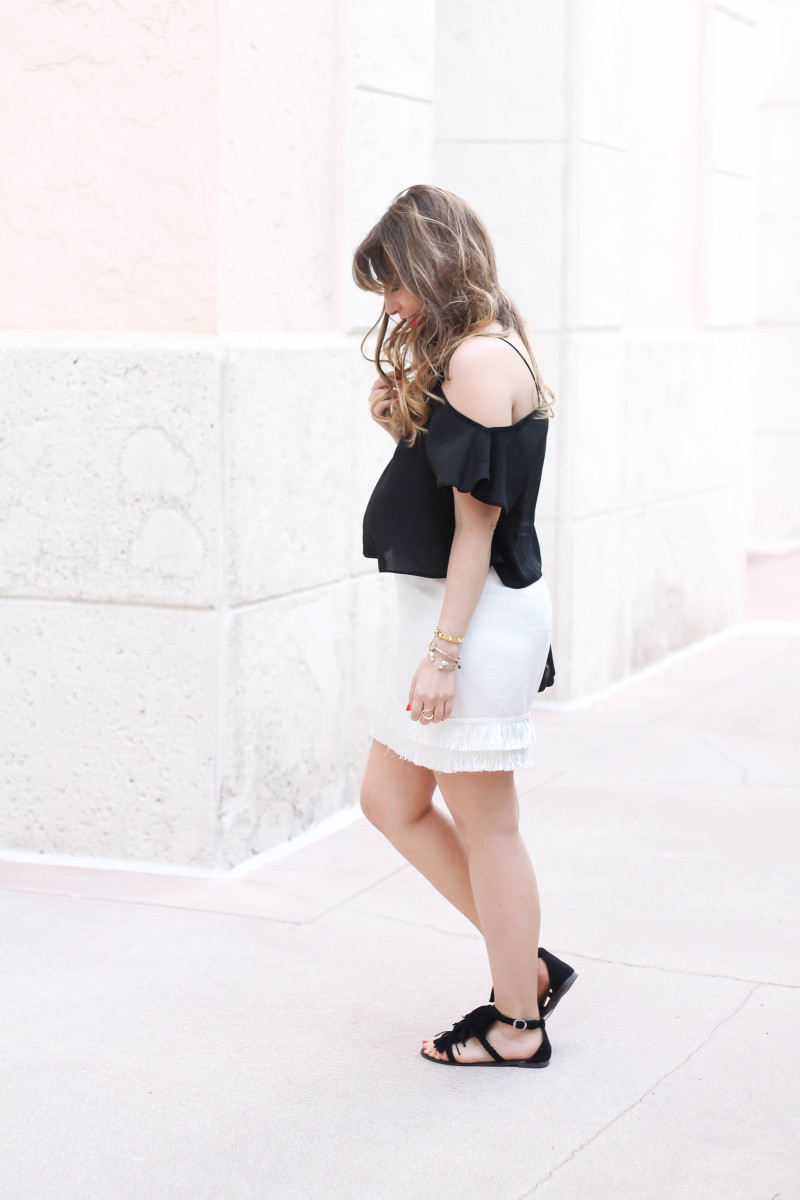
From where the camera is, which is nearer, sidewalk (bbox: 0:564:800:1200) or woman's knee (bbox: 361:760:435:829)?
sidewalk (bbox: 0:564:800:1200)

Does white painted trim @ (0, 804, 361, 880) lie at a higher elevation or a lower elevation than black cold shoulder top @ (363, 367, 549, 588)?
lower

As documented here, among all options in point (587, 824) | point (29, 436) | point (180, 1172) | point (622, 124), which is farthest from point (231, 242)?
point (622, 124)

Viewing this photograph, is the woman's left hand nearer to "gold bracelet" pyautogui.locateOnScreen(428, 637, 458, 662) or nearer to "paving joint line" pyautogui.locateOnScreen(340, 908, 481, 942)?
"gold bracelet" pyautogui.locateOnScreen(428, 637, 458, 662)

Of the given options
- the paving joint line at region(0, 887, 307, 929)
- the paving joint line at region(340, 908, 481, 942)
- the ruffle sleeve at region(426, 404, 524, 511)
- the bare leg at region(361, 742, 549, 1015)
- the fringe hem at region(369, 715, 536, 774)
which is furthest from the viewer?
the paving joint line at region(0, 887, 307, 929)

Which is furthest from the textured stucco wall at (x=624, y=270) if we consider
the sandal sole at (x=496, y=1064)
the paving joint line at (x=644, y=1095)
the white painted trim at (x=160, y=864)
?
the sandal sole at (x=496, y=1064)

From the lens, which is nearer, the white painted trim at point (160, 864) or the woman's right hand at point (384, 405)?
the woman's right hand at point (384, 405)

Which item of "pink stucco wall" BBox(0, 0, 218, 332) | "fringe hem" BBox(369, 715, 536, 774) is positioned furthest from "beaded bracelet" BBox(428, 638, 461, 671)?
"pink stucco wall" BBox(0, 0, 218, 332)

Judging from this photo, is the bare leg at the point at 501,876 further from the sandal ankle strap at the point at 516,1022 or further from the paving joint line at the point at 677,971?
the paving joint line at the point at 677,971

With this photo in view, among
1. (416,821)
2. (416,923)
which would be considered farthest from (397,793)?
(416,923)

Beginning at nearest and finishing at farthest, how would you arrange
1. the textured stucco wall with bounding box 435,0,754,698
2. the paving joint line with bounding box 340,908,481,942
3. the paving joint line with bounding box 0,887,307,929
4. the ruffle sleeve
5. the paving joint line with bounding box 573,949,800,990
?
1. the ruffle sleeve
2. the paving joint line with bounding box 573,949,800,990
3. the paving joint line with bounding box 340,908,481,942
4. the paving joint line with bounding box 0,887,307,929
5. the textured stucco wall with bounding box 435,0,754,698

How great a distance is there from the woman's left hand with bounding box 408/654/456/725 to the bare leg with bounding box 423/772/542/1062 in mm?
188

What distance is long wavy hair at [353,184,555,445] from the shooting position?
324 centimetres

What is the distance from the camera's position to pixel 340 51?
5.18m

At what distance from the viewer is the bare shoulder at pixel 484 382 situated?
3207 mm
